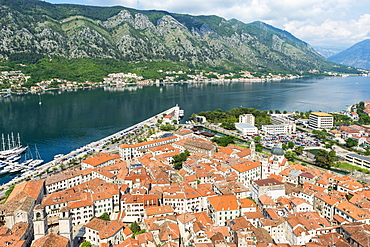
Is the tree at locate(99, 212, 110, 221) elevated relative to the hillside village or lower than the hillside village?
lower

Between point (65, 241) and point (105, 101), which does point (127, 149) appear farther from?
point (105, 101)

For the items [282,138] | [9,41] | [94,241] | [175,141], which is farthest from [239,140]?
[9,41]

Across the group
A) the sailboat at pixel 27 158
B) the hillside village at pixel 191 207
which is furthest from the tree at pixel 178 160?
the sailboat at pixel 27 158

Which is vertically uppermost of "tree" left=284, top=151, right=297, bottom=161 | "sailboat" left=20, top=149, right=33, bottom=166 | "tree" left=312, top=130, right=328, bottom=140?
"tree" left=312, top=130, right=328, bottom=140

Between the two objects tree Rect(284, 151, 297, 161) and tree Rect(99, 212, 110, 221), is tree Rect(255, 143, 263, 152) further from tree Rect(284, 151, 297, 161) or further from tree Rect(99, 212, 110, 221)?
tree Rect(99, 212, 110, 221)

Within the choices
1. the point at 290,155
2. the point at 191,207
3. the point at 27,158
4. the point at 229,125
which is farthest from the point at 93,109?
the point at 191,207

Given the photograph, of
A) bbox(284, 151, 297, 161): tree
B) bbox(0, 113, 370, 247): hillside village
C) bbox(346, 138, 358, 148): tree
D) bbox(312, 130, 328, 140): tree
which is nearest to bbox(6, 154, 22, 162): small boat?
bbox(0, 113, 370, 247): hillside village

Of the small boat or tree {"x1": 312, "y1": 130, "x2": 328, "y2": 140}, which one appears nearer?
the small boat

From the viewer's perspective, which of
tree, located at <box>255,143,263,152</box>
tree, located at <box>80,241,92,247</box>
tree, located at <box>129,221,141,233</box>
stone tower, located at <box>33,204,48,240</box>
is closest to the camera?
stone tower, located at <box>33,204,48,240</box>
